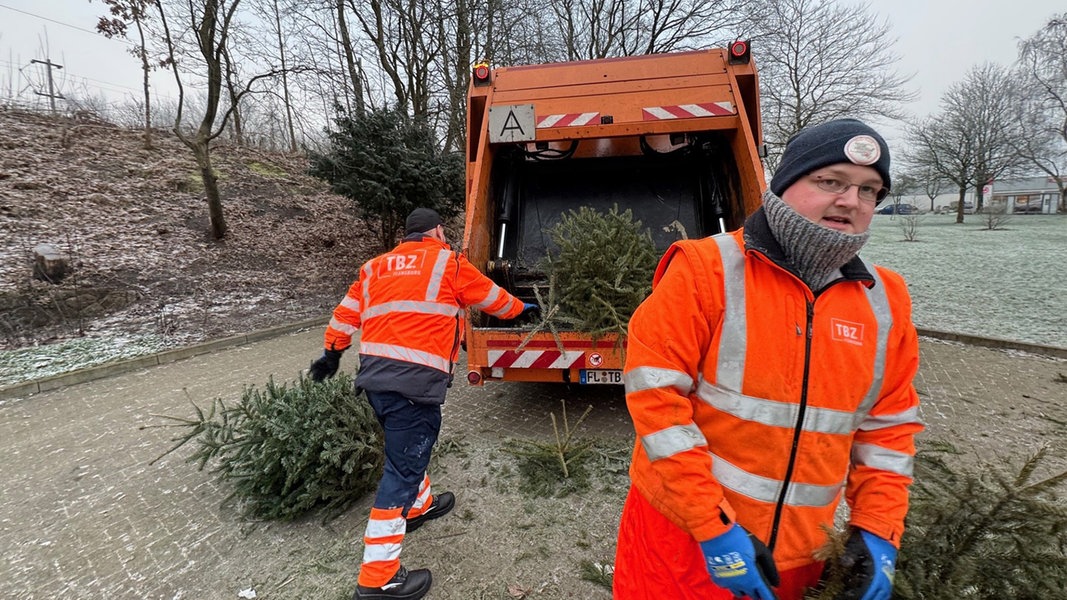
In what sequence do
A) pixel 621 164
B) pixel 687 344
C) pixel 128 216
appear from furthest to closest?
pixel 128 216 → pixel 621 164 → pixel 687 344

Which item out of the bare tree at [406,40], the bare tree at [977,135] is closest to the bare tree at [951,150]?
the bare tree at [977,135]

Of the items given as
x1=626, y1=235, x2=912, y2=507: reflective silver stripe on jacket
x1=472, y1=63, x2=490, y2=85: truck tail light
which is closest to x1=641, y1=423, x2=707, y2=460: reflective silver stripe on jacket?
x1=626, y1=235, x2=912, y2=507: reflective silver stripe on jacket

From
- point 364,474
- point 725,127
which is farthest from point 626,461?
point 725,127

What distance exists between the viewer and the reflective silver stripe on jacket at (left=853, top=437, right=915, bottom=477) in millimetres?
1130

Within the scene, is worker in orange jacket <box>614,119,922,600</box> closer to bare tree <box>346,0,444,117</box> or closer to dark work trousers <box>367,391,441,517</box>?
dark work trousers <box>367,391,441,517</box>

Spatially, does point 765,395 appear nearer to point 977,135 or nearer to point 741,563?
point 741,563

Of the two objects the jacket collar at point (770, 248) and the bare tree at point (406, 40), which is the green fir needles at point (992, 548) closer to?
the jacket collar at point (770, 248)

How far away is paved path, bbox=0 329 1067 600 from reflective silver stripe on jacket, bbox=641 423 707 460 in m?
1.82

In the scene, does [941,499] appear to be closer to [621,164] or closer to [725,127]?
[725,127]

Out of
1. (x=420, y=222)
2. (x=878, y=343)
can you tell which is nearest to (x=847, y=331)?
(x=878, y=343)

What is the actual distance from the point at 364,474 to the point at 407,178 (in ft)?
24.6

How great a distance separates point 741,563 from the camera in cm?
Answer: 99

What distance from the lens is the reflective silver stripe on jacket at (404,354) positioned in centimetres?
219

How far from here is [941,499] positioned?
1356 mm
